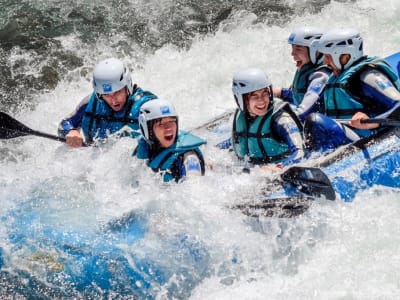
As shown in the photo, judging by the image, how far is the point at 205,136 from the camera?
640cm

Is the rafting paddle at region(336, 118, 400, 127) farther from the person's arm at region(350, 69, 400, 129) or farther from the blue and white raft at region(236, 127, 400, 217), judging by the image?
the blue and white raft at region(236, 127, 400, 217)

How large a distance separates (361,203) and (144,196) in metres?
1.63

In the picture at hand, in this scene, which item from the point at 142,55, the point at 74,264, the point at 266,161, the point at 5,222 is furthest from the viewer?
the point at 142,55

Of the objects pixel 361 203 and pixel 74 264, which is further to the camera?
pixel 361 203

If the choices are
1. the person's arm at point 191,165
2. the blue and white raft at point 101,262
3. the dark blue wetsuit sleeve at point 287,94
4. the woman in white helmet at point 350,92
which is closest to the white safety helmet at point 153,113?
the person's arm at point 191,165

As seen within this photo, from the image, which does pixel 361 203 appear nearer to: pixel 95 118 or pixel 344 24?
pixel 95 118

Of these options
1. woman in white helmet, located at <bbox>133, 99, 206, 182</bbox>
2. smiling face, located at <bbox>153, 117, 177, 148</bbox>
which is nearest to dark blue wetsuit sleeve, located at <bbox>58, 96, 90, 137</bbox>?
woman in white helmet, located at <bbox>133, 99, 206, 182</bbox>

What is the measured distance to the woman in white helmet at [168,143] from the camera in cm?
484

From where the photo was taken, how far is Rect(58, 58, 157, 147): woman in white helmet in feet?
18.6

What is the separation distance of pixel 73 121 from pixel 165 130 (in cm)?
171

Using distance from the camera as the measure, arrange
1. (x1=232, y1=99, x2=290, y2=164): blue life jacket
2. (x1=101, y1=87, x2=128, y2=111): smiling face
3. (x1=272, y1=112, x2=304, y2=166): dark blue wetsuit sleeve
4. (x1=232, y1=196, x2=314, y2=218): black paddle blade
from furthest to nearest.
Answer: (x1=101, y1=87, x2=128, y2=111): smiling face → (x1=232, y1=99, x2=290, y2=164): blue life jacket → (x1=272, y1=112, x2=304, y2=166): dark blue wetsuit sleeve → (x1=232, y1=196, x2=314, y2=218): black paddle blade

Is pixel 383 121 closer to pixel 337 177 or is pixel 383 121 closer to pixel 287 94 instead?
pixel 337 177

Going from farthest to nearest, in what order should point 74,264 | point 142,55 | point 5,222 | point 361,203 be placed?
point 142,55 < point 361,203 < point 5,222 < point 74,264

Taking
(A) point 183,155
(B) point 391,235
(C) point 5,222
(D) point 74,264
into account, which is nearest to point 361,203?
(B) point 391,235
